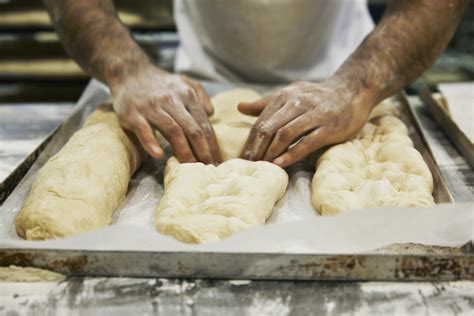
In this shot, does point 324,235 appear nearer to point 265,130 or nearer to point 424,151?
point 265,130

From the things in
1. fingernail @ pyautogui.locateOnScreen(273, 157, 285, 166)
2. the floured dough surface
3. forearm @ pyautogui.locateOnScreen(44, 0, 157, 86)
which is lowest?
fingernail @ pyautogui.locateOnScreen(273, 157, 285, 166)

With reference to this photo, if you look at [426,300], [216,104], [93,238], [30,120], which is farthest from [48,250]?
[30,120]

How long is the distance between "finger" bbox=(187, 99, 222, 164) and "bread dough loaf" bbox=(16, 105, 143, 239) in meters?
0.26

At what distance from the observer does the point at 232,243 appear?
132 centimetres

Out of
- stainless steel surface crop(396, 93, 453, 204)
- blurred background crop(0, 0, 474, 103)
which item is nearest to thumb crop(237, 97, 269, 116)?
stainless steel surface crop(396, 93, 453, 204)

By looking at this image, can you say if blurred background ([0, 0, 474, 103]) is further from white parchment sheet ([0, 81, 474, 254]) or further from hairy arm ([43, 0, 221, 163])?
white parchment sheet ([0, 81, 474, 254])

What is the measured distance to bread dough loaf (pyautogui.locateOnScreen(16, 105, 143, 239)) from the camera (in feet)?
4.87

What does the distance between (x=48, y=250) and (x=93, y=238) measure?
0.37ft

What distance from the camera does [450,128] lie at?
2309mm

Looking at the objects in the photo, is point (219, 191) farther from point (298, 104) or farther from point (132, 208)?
point (298, 104)

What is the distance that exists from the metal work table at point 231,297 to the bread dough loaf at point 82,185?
0.64 ft

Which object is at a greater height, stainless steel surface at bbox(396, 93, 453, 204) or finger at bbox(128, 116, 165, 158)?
finger at bbox(128, 116, 165, 158)

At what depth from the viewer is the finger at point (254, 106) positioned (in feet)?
6.54

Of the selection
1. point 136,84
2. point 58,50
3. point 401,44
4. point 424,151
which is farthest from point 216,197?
point 58,50
